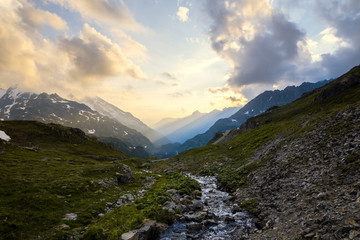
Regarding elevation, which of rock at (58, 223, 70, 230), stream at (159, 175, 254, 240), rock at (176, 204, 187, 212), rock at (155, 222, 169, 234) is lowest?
stream at (159, 175, 254, 240)

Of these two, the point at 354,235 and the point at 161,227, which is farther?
the point at 161,227

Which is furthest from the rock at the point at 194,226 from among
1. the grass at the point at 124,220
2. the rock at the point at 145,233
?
the rock at the point at 145,233

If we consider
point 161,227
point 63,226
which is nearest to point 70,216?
point 63,226

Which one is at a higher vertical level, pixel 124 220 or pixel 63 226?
pixel 63 226

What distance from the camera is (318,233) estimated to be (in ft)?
34.8

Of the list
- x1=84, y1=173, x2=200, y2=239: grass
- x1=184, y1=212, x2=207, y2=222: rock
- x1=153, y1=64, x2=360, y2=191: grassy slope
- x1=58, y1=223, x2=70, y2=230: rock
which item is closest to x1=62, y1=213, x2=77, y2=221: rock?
x1=58, y1=223, x2=70, y2=230: rock

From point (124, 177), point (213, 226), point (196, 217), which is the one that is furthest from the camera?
point (124, 177)

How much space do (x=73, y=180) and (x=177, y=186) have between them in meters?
18.7

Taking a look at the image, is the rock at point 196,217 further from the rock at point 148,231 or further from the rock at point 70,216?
the rock at point 70,216

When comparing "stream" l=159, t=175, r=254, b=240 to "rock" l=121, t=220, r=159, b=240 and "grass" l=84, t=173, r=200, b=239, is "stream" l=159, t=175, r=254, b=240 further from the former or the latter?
"grass" l=84, t=173, r=200, b=239

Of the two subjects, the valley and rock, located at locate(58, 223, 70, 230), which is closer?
the valley

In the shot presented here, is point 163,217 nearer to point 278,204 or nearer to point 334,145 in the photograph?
point 278,204

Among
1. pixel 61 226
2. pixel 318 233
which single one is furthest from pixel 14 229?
pixel 318 233

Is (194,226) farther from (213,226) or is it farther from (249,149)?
(249,149)
